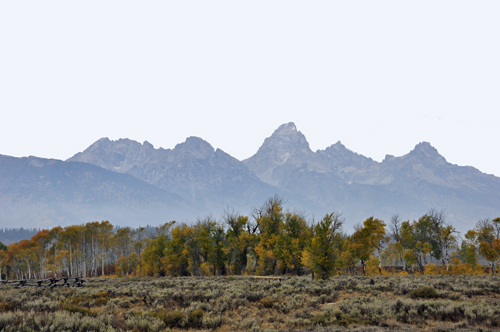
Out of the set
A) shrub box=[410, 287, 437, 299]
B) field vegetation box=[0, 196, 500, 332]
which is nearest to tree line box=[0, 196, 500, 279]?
field vegetation box=[0, 196, 500, 332]

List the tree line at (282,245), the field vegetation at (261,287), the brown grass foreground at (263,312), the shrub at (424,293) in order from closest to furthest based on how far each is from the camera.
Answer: the brown grass foreground at (263,312), the field vegetation at (261,287), the shrub at (424,293), the tree line at (282,245)

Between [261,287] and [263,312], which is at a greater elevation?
[263,312]

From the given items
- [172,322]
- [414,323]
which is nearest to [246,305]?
[172,322]

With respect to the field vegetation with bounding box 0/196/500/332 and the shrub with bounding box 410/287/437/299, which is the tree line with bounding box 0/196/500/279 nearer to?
the field vegetation with bounding box 0/196/500/332

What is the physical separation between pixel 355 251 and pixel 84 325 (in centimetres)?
5053

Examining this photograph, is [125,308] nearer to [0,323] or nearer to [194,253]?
[0,323]

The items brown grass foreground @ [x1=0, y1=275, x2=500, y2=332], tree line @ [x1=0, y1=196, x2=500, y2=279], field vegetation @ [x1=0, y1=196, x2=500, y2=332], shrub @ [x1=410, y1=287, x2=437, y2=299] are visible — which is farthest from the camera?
tree line @ [x1=0, y1=196, x2=500, y2=279]

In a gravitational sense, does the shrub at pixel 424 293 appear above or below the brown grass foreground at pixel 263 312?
below

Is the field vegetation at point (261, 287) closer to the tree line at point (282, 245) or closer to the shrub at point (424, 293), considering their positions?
the shrub at point (424, 293)

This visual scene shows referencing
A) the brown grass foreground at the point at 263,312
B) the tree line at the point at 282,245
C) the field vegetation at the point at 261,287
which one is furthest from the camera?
the tree line at the point at 282,245

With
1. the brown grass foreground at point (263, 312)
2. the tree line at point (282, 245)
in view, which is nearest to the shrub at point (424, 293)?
the brown grass foreground at point (263, 312)

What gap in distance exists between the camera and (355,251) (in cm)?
5166

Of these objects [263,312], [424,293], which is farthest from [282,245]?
[263,312]

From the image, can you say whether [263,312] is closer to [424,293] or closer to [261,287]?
[261,287]
